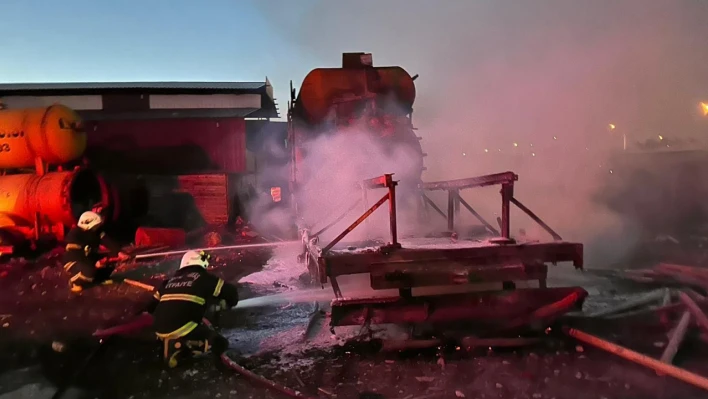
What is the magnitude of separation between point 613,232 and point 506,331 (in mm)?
8218

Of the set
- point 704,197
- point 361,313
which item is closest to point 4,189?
point 361,313

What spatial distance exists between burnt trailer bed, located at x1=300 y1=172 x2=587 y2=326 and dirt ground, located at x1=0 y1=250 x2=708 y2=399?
1.22ft

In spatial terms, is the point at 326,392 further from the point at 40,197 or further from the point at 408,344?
the point at 40,197

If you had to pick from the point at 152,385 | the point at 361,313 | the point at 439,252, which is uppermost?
the point at 439,252

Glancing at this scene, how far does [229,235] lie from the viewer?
12078mm

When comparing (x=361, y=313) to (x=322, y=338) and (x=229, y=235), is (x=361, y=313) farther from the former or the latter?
(x=229, y=235)

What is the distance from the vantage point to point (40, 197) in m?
10.0

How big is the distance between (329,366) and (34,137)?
977 cm

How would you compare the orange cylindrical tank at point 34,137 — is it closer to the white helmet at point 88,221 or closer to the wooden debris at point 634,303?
the white helmet at point 88,221

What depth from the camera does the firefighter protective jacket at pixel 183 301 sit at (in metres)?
4.25

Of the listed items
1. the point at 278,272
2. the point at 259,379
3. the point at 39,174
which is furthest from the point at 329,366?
the point at 39,174

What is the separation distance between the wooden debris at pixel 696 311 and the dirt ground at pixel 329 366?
221 mm

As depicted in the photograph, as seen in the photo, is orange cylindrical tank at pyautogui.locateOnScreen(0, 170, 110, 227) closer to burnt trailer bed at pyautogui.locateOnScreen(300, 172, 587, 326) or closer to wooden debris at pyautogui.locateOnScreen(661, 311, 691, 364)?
burnt trailer bed at pyautogui.locateOnScreen(300, 172, 587, 326)

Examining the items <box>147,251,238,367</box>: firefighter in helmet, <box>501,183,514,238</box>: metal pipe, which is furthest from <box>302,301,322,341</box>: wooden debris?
<box>501,183,514,238</box>: metal pipe
